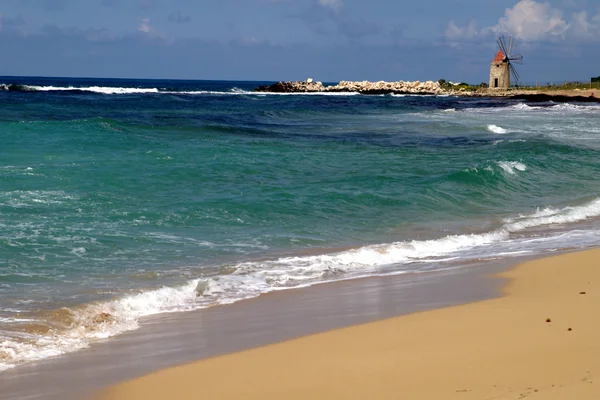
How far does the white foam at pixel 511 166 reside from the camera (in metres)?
19.2

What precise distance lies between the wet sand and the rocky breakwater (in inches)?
3433

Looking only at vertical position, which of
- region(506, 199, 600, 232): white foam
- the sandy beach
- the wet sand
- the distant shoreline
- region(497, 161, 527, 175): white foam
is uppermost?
the distant shoreline

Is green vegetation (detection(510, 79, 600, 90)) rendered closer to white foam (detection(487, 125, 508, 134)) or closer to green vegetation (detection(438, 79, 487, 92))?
green vegetation (detection(438, 79, 487, 92))

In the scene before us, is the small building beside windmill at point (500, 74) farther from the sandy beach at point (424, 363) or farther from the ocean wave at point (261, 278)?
the sandy beach at point (424, 363)

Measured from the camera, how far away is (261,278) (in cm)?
889

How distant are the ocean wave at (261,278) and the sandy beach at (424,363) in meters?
1.53

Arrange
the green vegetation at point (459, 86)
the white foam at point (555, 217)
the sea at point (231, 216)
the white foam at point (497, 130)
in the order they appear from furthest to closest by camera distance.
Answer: the green vegetation at point (459, 86) < the white foam at point (497, 130) < the white foam at point (555, 217) < the sea at point (231, 216)

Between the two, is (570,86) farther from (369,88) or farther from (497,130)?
(497,130)

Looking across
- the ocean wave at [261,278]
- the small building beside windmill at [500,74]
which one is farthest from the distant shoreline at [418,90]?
the ocean wave at [261,278]

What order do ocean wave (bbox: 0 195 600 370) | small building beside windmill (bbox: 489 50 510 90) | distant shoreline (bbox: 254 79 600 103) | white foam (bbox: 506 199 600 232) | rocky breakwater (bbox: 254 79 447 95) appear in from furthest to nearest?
rocky breakwater (bbox: 254 79 447 95)
small building beside windmill (bbox: 489 50 510 90)
distant shoreline (bbox: 254 79 600 103)
white foam (bbox: 506 199 600 232)
ocean wave (bbox: 0 195 600 370)

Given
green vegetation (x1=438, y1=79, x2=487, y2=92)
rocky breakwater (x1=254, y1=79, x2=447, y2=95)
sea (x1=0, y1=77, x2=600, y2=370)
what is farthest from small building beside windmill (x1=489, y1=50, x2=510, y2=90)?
sea (x1=0, y1=77, x2=600, y2=370)

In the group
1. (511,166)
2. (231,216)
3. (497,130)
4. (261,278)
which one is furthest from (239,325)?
(497,130)

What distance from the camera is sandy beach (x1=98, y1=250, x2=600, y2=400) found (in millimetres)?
4891

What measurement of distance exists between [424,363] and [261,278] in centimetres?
380
